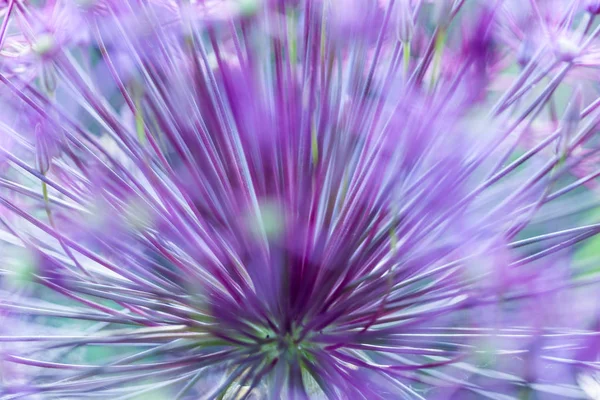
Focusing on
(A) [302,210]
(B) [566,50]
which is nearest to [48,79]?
(A) [302,210]

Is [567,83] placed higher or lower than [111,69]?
higher

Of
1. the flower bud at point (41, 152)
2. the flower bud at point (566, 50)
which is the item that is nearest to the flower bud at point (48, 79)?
the flower bud at point (41, 152)

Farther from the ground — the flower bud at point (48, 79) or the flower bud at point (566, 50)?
the flower bud at point (566, 50)

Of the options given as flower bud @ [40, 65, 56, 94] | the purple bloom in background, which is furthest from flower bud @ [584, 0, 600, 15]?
flower bud @ [40, 65, 56, 94]

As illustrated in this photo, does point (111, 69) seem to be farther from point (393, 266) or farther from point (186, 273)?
point (393, 266)

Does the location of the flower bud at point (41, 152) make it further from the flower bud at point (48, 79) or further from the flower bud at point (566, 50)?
the flower bud at point (566, 50)

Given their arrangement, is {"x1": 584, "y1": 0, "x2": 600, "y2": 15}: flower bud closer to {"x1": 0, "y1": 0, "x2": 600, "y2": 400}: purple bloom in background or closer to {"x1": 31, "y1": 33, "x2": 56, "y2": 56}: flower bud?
{"x1": 0, "y1": 0, "x2": 600, "y2": 400}: purple bloom in background

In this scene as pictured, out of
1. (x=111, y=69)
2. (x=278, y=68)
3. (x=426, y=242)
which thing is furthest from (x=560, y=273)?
(x=111, y=69)

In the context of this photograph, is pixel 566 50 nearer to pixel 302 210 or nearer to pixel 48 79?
pixel 302 210
